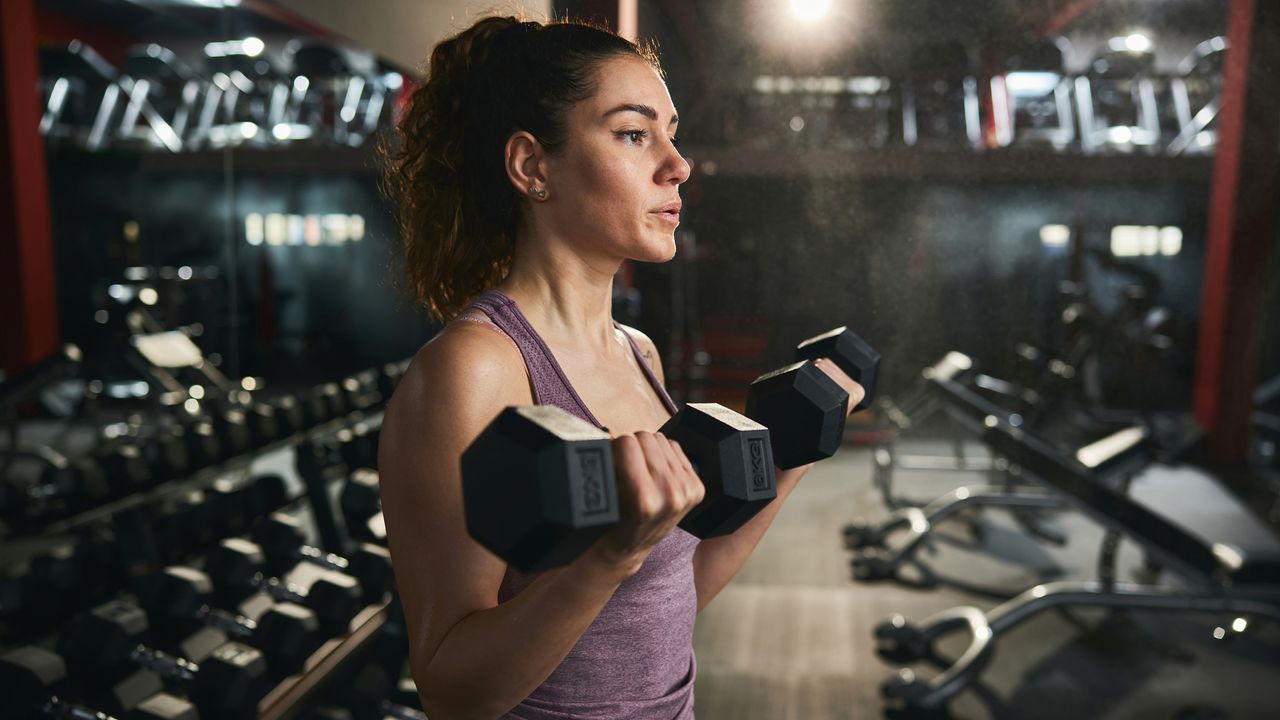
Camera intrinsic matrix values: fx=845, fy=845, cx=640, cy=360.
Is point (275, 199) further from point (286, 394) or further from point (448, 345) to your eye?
point (448, 345)

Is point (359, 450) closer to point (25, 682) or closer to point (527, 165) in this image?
point (25, 682)

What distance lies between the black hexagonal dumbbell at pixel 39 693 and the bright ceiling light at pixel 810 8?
5.20 ft

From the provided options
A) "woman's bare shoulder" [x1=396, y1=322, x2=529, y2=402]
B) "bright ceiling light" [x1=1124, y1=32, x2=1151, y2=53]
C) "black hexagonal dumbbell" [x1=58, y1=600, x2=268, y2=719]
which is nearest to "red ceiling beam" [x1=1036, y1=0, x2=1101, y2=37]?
"bright ceiling light" [x1=1124, y1=32, x2=1151, y2=53]

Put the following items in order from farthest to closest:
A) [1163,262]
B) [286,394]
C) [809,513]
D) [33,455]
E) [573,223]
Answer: [809,513]
[286,394]
[33,455]
[1163,262]
[573,223]

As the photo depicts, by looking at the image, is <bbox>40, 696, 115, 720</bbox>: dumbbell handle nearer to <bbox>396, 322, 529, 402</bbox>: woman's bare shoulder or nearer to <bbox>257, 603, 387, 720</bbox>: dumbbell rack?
<bbox>257, 603, 387, 720</bbox>: dumbbell rack

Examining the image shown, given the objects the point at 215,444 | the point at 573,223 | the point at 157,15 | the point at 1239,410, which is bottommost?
the point at 1239,410

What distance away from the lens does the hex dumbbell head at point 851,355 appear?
0.94 meters

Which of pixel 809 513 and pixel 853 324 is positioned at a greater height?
pixel 853 324

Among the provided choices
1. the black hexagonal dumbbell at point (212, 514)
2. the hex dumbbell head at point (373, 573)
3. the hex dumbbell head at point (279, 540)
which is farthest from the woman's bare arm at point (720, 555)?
the black hexagonal dumbbell at point (212, 514)

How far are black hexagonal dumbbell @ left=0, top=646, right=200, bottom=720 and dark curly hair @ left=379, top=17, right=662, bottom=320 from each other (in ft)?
2.45

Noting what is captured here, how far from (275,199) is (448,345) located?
4192 mm

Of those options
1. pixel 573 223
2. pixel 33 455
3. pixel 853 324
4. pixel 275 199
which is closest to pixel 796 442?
pixel 573 223

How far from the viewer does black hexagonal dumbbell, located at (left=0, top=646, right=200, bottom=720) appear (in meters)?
1.23

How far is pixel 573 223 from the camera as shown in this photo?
0.83 m
